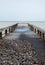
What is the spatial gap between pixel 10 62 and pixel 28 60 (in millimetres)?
881

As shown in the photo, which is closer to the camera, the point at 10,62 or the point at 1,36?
the point at 10,62

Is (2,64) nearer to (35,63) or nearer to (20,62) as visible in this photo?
(20,62)

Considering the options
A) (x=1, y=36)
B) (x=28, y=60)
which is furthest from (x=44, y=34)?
(x=28, y=60)

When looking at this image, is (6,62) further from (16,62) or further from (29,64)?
(29,64)

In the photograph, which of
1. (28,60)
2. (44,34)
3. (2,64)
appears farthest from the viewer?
(44,34)

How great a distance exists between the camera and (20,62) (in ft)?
23.6

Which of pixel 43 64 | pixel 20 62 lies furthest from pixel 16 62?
pixel 43 64

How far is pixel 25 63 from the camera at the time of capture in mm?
7043

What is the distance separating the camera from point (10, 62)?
711 centimetres

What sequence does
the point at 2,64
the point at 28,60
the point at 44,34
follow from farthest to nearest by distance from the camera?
the point at 44,34 → the point at 28,60 → the point at 2,64

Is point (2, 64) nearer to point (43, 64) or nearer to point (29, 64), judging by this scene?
point (29, 64)

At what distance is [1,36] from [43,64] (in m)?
10.2

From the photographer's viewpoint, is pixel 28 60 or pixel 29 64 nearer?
pixel 29 64

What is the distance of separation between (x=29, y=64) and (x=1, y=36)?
33.2 feet
